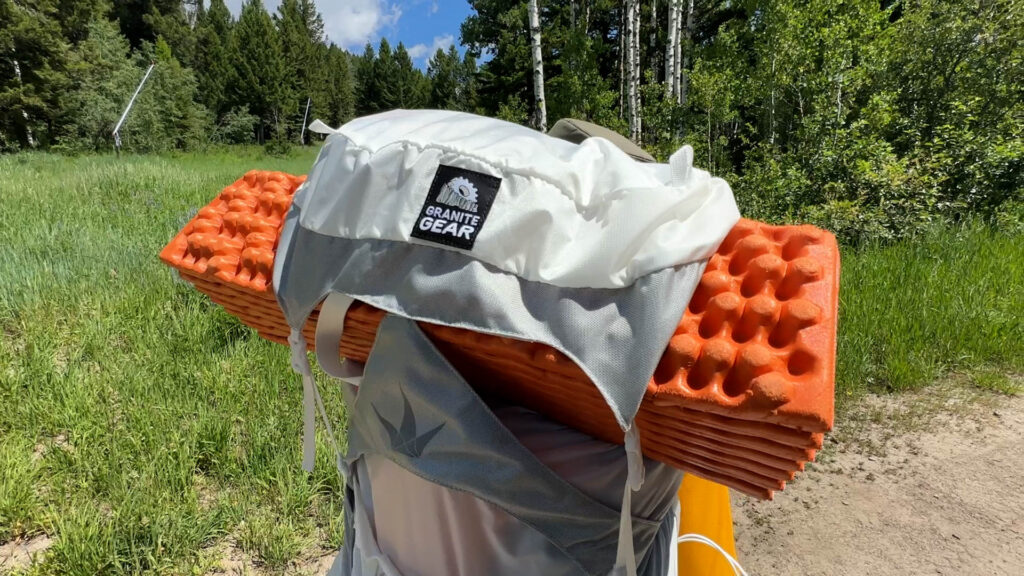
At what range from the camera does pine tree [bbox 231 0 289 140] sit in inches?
1423

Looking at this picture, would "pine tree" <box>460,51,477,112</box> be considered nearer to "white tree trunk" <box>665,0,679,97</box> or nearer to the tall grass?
"white tree trunk" <box>665,0,679,97</box>

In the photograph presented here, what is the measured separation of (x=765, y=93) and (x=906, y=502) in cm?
773

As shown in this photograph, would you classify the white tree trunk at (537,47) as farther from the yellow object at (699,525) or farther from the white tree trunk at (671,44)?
the yellow object at (699,525)

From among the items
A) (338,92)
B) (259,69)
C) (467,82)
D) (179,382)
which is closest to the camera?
(179,382)

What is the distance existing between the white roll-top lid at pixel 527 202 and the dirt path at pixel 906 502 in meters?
2.03

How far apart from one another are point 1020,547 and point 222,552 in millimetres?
3107

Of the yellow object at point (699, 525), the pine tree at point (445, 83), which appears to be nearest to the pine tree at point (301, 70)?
the pine tree at point (445, 83)

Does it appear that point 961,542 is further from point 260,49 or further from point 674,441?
point 260,49

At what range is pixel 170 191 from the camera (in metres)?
8.11

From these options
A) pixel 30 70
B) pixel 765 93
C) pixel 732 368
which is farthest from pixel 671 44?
pixel 30 70

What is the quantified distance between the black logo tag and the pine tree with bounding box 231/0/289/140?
41.0m

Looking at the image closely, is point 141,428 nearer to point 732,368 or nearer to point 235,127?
point 732,368

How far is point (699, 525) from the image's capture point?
4.68ft

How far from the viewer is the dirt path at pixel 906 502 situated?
2.18 metres
